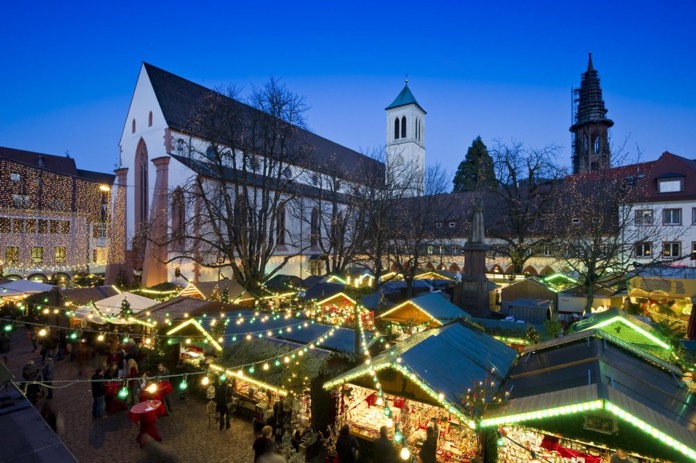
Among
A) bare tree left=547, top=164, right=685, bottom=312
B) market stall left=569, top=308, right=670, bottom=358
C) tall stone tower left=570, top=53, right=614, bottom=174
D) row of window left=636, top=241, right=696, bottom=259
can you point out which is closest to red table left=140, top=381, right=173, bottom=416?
market stall left=569, top=308, right=670, bottom=358

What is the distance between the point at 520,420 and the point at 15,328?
23.8 meters

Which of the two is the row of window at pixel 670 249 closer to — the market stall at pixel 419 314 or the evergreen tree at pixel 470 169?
the evergreen tree at pixel 470 169

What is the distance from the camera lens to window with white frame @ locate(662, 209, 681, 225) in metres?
29.4

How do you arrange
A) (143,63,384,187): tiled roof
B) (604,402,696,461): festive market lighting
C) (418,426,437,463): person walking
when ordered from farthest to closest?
(143,63,384,187): tiled roof
(418,426,437,463): person walking
(604,402,696,461): festive market lighting

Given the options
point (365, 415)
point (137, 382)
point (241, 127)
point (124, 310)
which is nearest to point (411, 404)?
point (365, 415)

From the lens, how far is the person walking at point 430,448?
21.1ft

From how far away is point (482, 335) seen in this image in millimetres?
9797

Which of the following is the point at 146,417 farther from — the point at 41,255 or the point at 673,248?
the point at 673,248

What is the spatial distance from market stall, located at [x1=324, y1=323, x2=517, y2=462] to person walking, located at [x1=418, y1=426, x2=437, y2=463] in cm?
38

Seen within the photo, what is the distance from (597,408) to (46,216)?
1041 inches

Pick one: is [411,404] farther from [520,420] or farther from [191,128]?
[191,128]

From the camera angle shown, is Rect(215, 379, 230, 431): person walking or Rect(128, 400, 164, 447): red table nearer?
Rect(128, 400, 164, 447): red table

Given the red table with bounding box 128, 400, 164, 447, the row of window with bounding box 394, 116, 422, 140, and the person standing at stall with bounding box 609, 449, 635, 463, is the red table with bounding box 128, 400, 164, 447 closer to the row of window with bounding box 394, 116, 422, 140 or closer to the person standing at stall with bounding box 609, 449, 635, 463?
the person standing at stall with bounding box 609, 449, 635, 463

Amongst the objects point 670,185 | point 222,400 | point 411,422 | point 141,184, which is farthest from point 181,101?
point 670,185
